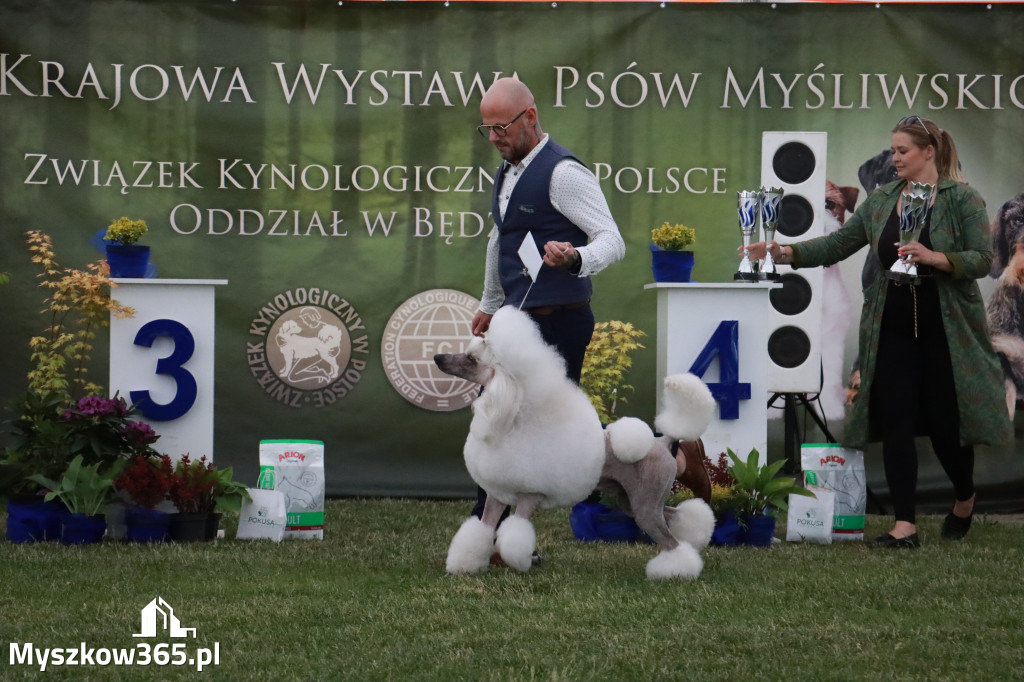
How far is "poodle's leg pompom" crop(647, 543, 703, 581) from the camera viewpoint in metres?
3.96

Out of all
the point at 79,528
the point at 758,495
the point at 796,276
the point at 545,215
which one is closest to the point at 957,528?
the point at 758,495

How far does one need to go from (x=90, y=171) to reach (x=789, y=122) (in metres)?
3.60

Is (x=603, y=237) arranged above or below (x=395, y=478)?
above

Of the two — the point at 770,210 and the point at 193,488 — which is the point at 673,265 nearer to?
the point at 770,210

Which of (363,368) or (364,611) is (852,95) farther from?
(364,611)

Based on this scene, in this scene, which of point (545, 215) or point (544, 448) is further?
point (545, 215)

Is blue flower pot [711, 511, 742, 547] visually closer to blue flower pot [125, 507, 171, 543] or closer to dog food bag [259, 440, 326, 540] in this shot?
dog food bag [259, 440, 326, 540]

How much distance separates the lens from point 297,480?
5.05 m

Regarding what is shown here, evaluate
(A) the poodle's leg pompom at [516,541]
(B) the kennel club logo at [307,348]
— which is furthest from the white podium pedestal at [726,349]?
(B) the kennel club logo at [307,348]

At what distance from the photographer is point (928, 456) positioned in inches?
258

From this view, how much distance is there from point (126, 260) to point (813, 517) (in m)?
3.10

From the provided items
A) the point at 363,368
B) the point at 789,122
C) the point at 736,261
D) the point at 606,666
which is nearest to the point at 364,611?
the point at 606,666

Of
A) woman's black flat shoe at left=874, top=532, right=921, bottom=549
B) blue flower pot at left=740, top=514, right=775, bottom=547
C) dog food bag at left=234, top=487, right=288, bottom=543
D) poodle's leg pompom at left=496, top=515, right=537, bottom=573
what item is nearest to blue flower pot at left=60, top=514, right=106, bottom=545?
dog food bag at left=234, top=487, right=288, bottom=543

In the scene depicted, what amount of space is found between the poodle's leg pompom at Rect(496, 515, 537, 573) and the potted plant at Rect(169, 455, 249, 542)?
1.47 m
